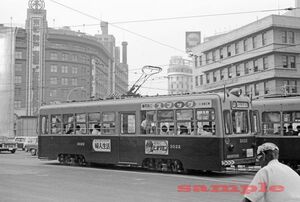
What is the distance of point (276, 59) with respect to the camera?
152 feet

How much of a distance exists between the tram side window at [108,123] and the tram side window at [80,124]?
1226 millimetres

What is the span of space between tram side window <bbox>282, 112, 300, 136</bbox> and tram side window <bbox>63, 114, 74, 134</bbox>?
9356 mm

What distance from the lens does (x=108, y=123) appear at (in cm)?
1808

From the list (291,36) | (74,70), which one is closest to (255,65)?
(291,36)

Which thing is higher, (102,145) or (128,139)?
(128,139)

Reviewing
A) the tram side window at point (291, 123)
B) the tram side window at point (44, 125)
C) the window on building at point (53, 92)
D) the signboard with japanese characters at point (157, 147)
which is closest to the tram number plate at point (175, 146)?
the signboard with japanese characters at point (157, 147)

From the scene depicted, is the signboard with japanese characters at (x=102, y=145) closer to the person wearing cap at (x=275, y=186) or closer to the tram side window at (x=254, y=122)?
the tram side window at (x=254, y=122)

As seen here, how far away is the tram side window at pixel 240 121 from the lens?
50.0 ft

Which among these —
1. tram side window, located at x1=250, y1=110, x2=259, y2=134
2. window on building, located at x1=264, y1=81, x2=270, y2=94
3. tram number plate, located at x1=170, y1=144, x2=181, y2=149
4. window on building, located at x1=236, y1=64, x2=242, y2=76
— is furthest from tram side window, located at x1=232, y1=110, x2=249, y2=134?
window on building, located at x1=236, y1=64, x2=242, y2=76

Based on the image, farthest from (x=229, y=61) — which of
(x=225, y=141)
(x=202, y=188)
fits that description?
(x=202, y=188)

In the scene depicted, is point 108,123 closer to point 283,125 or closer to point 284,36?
point 283,125

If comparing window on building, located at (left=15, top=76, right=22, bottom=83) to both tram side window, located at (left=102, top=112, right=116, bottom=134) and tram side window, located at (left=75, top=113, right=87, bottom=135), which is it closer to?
tram side window, located at (left=75, top=113, right=87, bottom=135)

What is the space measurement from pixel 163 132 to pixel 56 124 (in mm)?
6614

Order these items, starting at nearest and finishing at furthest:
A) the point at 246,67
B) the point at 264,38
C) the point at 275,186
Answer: the point at 275,186
the point at 264,38
the point at 246,67
